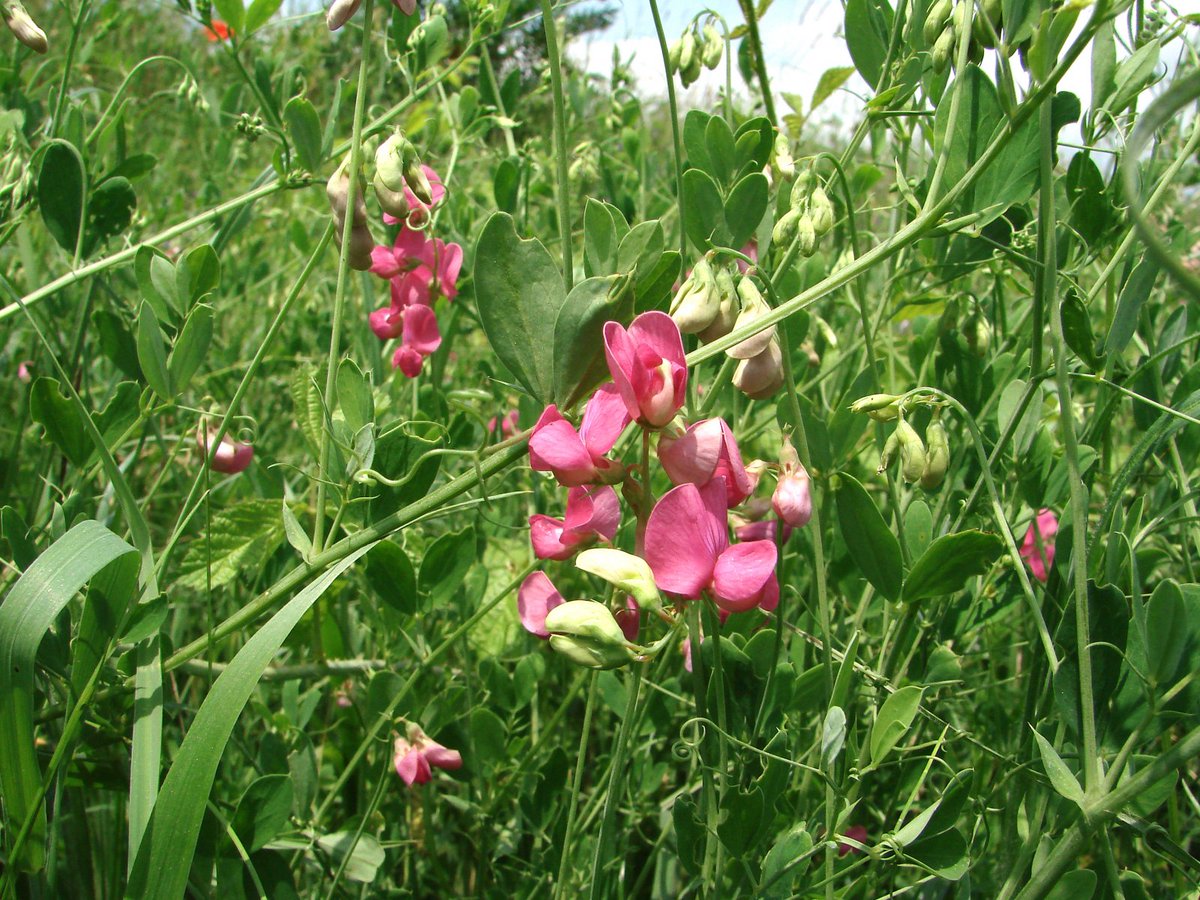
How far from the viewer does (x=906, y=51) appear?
3.46 ft

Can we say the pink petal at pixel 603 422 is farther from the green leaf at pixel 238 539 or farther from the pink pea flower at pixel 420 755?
the green leaf at pixel 238 539

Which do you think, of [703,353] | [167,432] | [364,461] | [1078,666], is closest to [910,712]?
[1078,666]

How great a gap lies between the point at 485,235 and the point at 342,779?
2.01 feet

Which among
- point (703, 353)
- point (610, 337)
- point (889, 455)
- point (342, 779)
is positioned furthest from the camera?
point (342, 779)

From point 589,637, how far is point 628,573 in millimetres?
48

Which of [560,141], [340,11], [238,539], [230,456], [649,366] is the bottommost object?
[238,539]

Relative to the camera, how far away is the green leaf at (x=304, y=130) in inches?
36.4

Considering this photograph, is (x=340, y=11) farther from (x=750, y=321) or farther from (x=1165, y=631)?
(x=1165, y=631)

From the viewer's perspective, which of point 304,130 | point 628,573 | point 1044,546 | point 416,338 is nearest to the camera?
point 628,573

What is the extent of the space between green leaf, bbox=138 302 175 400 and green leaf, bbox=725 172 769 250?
0.50m

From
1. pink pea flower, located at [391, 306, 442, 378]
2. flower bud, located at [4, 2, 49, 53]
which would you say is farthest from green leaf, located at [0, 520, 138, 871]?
flower bud, located at [4, 2, 49, 53]

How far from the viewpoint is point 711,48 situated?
1.10m

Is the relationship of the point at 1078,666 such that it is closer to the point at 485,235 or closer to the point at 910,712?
the point at 910,712

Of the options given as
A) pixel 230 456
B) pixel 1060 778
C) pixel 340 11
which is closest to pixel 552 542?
pixel 1060 778
